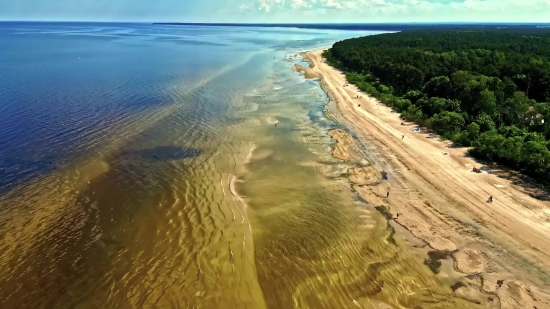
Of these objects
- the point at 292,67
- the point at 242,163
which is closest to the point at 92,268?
the point at 242,163

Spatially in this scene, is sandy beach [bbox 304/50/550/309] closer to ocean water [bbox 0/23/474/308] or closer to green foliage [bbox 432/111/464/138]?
green foliage [bbox 432/111/464/138]

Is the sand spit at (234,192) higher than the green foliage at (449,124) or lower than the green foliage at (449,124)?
lower

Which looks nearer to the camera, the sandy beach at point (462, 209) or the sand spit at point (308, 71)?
the sandy beach at point (462, 209)

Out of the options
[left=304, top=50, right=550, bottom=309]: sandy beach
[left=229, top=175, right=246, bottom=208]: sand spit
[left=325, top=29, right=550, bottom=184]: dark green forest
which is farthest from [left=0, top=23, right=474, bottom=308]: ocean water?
[left=325, top=29, right=550, bottom=184]: dark green forest

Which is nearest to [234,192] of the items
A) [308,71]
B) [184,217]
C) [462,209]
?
[184,217]

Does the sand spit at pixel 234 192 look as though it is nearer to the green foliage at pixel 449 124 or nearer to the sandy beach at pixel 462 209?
the sandy beach at pixel 462 209

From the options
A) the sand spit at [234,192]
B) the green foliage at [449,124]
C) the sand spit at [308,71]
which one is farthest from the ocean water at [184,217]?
the sand spit at [308,71]

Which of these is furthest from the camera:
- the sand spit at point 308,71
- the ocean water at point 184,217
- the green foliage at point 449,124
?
the sand spit at point 308,71

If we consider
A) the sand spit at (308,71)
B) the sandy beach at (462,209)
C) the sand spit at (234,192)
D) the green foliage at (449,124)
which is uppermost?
the green foliage at (449,124)
